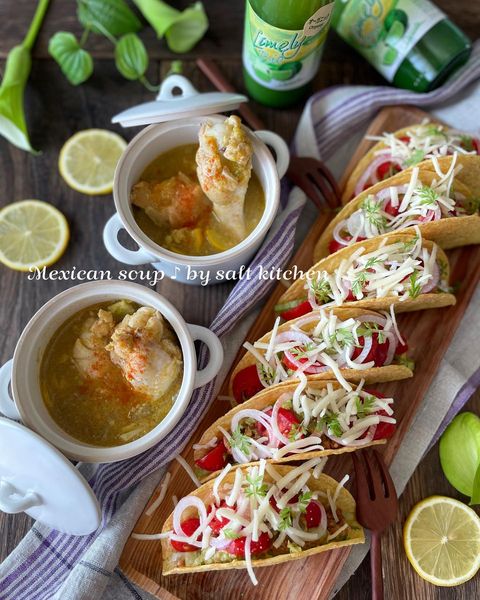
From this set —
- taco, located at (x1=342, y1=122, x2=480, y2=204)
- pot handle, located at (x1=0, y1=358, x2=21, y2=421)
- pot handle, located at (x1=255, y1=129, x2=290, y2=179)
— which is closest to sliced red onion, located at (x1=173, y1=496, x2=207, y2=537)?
pot handle, located at (x1=0, y1=358, x2=21, y2=421)

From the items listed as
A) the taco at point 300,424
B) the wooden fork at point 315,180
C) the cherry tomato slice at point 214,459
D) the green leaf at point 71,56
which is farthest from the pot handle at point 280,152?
the cherry tomato slice at point 214,459

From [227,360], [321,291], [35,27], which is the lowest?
[227,360]

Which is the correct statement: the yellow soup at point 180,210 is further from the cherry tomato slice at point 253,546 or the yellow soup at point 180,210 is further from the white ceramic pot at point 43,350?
the cherry tomato slice at point 253,546

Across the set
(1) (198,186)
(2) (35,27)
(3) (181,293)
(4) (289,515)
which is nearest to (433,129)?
(1) (198,186)

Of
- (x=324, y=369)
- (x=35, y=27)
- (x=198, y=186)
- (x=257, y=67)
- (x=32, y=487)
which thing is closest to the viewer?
(x=32, y=487)

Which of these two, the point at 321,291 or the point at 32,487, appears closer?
the point at 32,487

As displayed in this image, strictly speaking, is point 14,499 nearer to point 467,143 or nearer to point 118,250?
point 118,250

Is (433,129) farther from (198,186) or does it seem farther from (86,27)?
(86,27)
